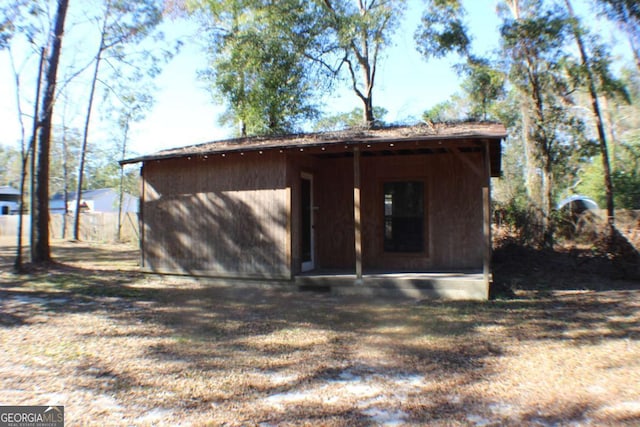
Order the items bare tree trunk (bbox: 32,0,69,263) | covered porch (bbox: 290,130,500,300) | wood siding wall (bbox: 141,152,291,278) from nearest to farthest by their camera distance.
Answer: wood siding wall (bbox: 141,152,291,278), covered porch (bbox: 290,130,500,300), bare tree trunk (bbox: 32,0,69,263)

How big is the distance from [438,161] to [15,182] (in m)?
63.3

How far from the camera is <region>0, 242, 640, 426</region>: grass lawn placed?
3.67m

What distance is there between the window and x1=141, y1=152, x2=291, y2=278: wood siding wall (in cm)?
234

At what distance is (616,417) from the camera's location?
3508 millimetres

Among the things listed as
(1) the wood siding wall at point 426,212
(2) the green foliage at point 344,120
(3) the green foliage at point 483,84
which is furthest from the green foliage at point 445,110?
(1) the wood siding wall at point 426,212

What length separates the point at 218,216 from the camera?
971cm

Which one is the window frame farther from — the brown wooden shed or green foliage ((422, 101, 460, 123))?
green foliage ((422, 101, 460, 123))

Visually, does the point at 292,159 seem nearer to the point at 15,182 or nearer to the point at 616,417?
the point at 616,417

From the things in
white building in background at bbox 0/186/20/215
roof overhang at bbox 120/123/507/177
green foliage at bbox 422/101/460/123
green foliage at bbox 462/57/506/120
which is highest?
green foliage at bbox 422/101/460/123

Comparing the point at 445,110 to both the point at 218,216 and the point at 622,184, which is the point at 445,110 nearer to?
the point at 622,184

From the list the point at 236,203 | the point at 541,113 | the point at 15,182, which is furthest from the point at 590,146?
the point at 15,182

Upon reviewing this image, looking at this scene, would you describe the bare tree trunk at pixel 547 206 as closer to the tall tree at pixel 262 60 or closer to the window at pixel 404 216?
the window at pixel 404 216

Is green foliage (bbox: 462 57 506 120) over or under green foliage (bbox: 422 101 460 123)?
under

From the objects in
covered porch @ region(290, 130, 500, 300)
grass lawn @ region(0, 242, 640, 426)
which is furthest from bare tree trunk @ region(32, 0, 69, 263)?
covered porch @ region(290, 130, 500, 300)
